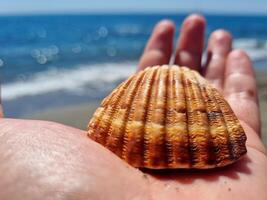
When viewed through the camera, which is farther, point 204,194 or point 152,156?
point 152,156

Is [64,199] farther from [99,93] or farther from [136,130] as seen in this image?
[99,93]

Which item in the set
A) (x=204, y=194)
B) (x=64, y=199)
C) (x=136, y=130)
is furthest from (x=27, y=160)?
(x=204, y=194)

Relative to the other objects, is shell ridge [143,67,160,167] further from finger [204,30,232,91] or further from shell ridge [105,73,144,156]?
finger [204,30,232,91]

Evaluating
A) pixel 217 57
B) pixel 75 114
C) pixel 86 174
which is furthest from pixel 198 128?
pixel 75 114

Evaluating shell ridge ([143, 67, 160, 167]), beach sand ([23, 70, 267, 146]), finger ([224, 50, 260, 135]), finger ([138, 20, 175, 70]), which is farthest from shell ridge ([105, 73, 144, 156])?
beach sand ([23, 70, 267, 146])

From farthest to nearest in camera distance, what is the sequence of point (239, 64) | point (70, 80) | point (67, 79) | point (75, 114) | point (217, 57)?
point (67, 79), point (70, 80), point (75, 114), point (217, 57), point (239, 64)

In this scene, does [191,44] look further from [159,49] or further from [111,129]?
[111,129]

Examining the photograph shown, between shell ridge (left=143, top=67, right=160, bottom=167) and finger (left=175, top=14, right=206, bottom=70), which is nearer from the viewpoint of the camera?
shell ridge (left=143, top=67, right=160, bottom=167)
